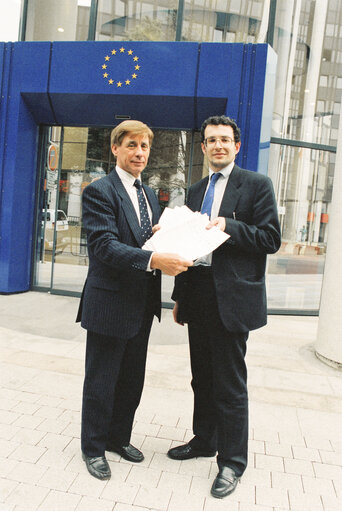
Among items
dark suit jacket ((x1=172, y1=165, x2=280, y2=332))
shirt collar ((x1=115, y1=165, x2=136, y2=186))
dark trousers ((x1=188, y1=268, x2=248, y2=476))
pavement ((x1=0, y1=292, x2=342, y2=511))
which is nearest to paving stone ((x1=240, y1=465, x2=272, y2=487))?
pavement ((x1=0, y1=292, x2=342, y2=511))

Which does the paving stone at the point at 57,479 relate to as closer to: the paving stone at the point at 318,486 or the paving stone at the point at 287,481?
the paving stone at the point at 287,481

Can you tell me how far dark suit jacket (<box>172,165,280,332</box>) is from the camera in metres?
2.61

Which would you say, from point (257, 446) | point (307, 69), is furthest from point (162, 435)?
point (307, 69)

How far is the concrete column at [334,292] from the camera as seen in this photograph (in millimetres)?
5078

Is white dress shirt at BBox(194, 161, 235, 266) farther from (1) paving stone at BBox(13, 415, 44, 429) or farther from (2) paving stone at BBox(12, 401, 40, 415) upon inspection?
(2) paving stone at BBox(12, 401, 40, 415)

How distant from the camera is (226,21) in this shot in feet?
24.7

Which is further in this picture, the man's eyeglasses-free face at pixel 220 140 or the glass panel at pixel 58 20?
the glass panel at pixel 58 20

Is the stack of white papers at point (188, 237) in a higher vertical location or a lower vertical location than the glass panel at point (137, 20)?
lower

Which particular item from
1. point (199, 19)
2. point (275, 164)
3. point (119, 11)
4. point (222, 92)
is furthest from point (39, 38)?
point (275, 164)

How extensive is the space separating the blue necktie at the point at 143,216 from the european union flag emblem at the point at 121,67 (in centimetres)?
458

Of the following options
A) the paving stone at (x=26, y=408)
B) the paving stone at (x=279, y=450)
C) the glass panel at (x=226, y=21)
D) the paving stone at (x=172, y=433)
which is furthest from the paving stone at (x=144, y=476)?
the glass panel at (x=226, y=21)

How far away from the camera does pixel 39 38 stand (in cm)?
775

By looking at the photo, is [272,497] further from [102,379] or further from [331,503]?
[102,379]

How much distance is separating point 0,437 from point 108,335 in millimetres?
1172
